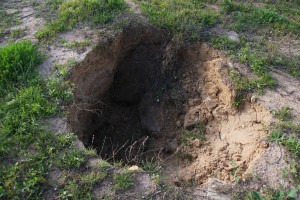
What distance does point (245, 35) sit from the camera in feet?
18.2

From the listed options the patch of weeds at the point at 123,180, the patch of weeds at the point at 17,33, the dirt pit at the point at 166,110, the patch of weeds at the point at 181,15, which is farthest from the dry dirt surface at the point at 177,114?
the patch of weeds at the point at 17,33

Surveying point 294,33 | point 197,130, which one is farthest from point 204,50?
point 294,33

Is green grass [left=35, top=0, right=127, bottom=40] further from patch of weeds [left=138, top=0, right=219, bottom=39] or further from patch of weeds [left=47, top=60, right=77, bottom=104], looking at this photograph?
patch of weeds [left=47, top=60, right=77, bottom=104]

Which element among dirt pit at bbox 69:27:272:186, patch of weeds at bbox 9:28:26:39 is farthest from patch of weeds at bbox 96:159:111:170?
patch of weeds at bbox 9:28:26:39

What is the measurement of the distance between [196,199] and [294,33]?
3.75m

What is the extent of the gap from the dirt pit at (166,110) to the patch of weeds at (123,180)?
480mm

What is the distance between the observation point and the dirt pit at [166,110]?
4.28 m

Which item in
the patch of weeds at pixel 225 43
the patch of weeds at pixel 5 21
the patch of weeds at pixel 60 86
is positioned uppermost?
the patch of weeds at pixel 5 21

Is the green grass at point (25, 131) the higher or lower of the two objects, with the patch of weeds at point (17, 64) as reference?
lower

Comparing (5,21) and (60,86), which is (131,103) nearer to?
(60,86)

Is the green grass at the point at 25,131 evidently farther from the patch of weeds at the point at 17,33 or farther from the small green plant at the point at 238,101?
the small green plant at the point at 238,101

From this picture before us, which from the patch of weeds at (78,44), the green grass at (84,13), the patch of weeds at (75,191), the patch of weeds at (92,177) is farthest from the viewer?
the green grass at (84,13)

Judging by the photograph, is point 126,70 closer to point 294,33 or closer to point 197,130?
point 197,130

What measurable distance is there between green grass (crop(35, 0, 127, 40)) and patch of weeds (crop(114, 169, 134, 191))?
8.93ft
